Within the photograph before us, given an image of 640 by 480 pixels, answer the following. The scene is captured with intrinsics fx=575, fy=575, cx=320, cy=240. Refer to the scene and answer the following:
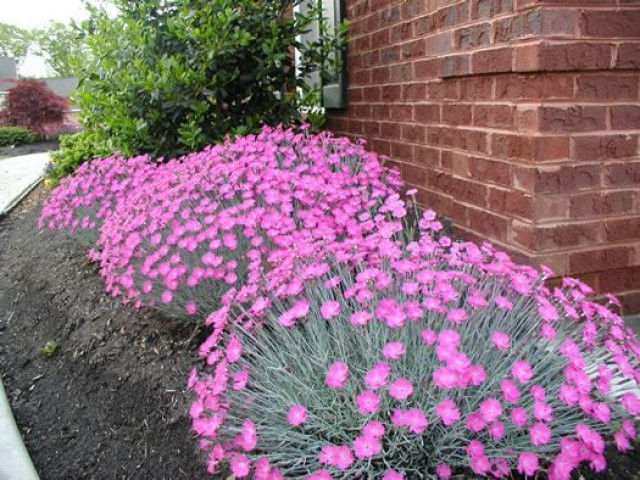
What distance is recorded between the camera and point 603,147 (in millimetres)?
2520

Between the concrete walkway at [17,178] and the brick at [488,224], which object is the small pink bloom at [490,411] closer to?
the brick at [488,224]

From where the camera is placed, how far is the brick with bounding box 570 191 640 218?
2.54 metres

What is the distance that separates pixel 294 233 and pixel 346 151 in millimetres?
1358

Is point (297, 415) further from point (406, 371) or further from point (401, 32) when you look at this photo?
point (401, 32)

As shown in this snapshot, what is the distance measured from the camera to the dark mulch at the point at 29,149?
17766mm

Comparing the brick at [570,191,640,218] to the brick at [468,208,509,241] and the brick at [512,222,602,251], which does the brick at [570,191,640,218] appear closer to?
the brick at [512,222,602,251]

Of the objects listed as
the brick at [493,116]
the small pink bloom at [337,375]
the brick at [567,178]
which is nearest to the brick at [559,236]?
the brick at [567,178]

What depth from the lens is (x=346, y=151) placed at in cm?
397

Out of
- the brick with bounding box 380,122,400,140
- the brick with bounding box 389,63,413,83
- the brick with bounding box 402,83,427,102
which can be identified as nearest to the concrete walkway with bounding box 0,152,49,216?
the brick with bounding box 380,122,400,140

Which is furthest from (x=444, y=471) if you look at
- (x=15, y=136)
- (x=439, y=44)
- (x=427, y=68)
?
(x=15, y=136)

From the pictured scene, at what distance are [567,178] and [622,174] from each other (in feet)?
0.94

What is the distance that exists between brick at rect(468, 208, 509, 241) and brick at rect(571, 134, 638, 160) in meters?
0.45

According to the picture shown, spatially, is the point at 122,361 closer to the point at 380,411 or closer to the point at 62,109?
the point at 380,411

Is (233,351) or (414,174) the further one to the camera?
(414,174)
